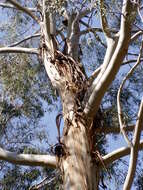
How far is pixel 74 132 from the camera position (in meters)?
2.79

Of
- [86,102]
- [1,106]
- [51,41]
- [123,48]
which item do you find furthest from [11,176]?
[123,48]

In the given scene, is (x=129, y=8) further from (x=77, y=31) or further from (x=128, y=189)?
(x=77, y=31)

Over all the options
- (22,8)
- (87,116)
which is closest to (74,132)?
(87,116)

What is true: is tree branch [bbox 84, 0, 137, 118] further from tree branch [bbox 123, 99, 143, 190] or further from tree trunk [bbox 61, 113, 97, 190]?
tree branch [bbox 123, 99, 143, 190]

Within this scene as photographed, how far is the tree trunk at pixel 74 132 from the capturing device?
2.55 m

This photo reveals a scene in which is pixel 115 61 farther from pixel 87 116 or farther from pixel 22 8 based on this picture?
pixel 22 8

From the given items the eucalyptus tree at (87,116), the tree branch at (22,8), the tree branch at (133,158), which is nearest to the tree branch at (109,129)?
the eucalyptus tree at (87,116)

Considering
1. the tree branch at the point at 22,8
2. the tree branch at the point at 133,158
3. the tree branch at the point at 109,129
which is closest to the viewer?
the tree branch at the point at 133,158

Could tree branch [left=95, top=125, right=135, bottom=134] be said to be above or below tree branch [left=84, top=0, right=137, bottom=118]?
below

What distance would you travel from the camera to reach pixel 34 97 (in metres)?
5.43

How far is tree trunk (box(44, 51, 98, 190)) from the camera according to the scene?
8.38 feet

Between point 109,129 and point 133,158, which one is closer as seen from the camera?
point 133,158

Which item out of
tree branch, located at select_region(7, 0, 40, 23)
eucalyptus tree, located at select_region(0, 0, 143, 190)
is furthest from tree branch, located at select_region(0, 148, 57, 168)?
tree branch, located at select_region(7, 0, 40, 23)

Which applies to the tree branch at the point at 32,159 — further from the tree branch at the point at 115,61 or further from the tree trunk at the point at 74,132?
the tree branch at the point at 115,61
